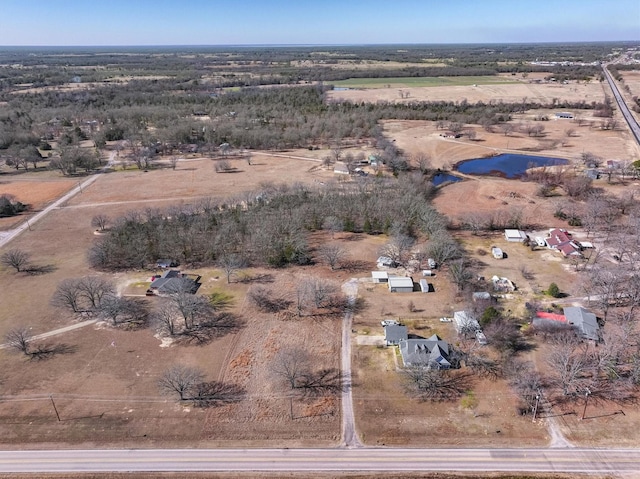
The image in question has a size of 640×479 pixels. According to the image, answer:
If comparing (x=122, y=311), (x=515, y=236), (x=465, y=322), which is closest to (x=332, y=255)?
(x=465, y=322)

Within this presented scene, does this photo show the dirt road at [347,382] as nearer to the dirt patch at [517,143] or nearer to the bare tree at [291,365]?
the bare tree at [291,365]

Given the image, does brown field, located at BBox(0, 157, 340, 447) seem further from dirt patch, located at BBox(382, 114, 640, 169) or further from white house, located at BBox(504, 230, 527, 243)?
dirt patch, located at BBox(382, 114, 640, 169)

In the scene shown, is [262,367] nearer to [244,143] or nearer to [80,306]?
[80,306]

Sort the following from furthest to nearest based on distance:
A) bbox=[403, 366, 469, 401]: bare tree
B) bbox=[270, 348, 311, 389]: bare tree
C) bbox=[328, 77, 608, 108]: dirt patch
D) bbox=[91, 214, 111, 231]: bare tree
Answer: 1. bbox=[328, 77, 608, 108]: dirt patch
2. bbox=[91, 214, 111, 231]: bare tree
3. bbox=[270, 348, 311, 389]: bare tree
4. bbox=[403, 366, 469, 401]: bare tree

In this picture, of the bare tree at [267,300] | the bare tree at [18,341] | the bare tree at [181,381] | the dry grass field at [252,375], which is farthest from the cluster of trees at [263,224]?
the bare tree at [181,381]

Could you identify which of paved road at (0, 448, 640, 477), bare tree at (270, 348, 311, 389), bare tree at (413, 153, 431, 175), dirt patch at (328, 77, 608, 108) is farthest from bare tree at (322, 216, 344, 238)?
dirt patch at (328, 77, 608, 108)

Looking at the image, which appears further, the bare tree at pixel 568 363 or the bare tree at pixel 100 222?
the bare tree at pixel 100 222
